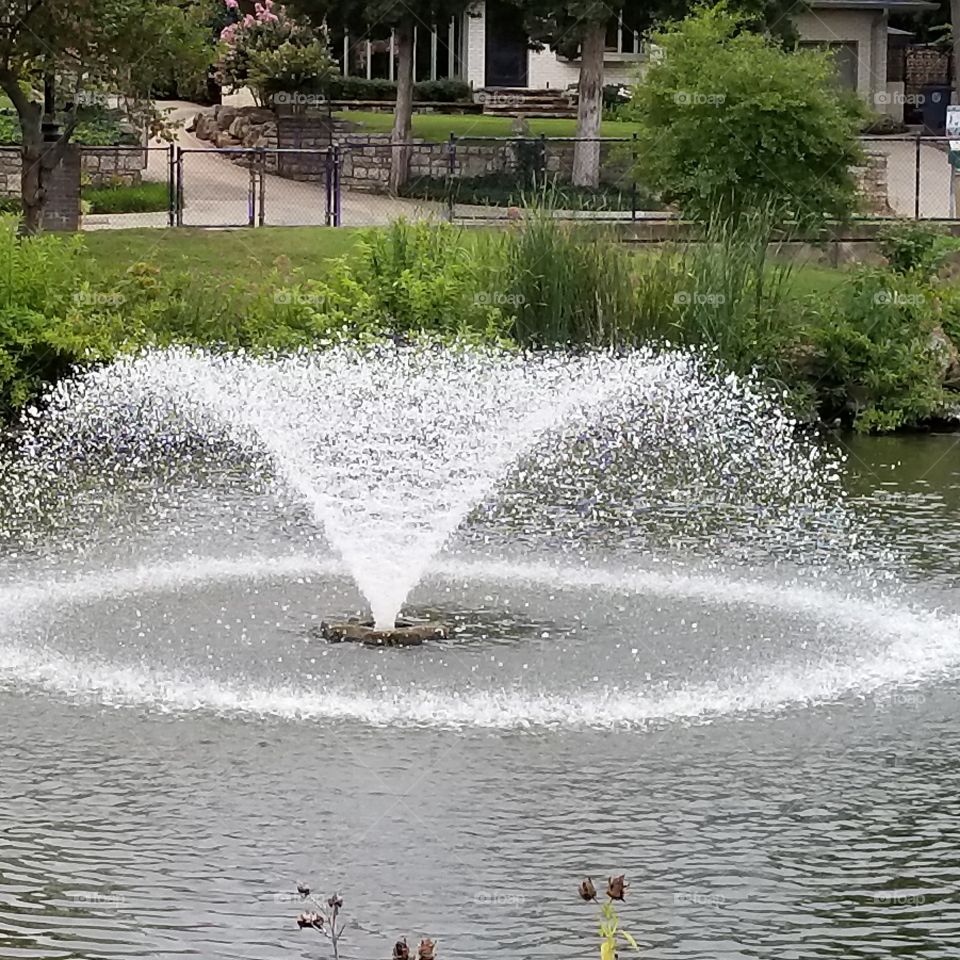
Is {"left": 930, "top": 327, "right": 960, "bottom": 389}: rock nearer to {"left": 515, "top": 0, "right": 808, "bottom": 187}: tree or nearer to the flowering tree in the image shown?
{"left": 515, "top": 0, "right": 808, "bottom": 187}: tree

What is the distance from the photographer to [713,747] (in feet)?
41.0

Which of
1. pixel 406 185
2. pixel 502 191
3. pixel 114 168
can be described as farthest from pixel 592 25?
pixel 114 168

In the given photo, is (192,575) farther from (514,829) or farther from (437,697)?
(514,829)

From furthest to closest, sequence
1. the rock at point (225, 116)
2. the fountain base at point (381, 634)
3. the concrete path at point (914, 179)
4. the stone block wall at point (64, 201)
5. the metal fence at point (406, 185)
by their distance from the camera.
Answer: the rock at point (225, 116) < the concrete path at point (914, 179) < the metal fence at point (406, 185) < the stone block wall at point (64, 201) < the fountain base at point (381, 634)

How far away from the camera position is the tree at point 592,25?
1634 inches

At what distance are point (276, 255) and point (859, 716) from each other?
21175mm

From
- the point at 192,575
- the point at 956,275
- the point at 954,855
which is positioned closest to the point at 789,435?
the point at 956,275

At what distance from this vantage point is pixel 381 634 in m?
14.8

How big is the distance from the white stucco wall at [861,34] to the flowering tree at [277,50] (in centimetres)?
1435
